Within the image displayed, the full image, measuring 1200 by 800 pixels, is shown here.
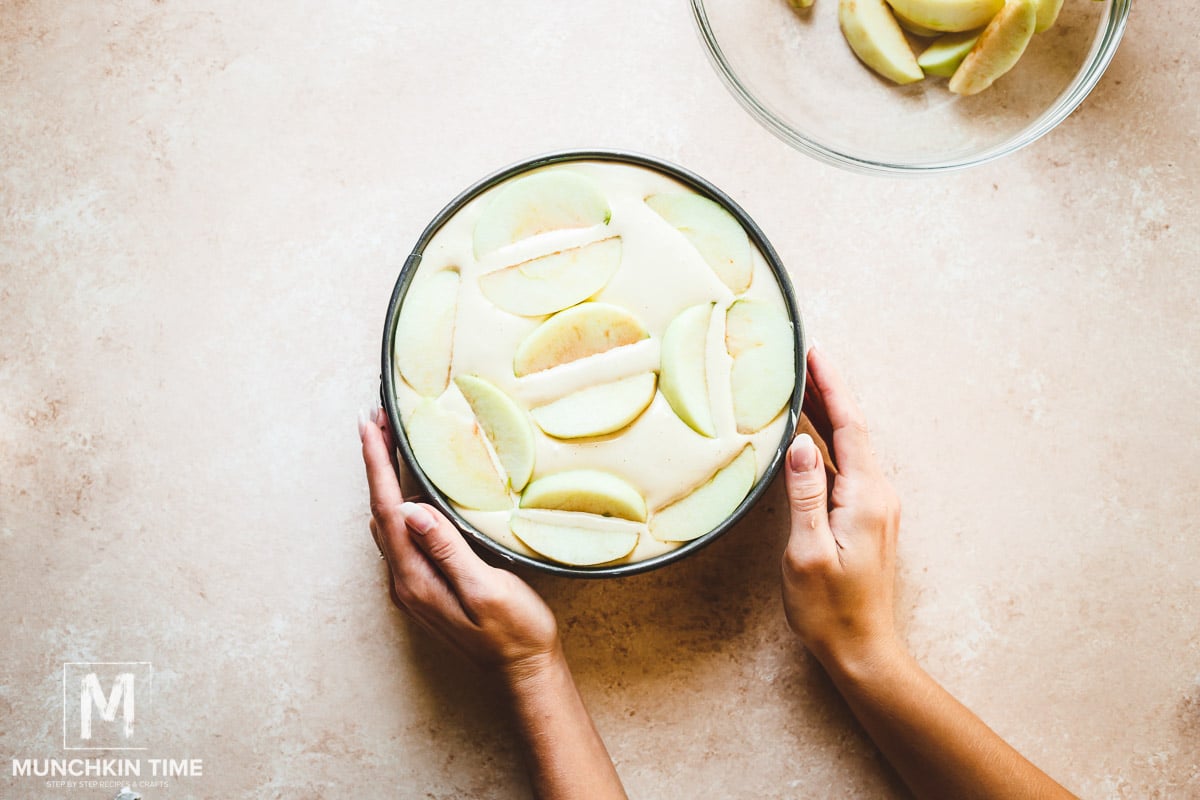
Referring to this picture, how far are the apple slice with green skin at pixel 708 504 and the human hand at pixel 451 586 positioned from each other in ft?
0.59

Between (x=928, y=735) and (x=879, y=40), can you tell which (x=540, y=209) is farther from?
(x=928, y=735)

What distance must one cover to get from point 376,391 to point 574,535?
0.32 meters

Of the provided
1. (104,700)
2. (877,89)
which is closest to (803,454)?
(877,89)

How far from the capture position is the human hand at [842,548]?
35.0 inches

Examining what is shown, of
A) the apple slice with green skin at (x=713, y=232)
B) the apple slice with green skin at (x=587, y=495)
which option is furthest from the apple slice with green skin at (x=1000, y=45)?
the apple slice with green skin at (x=587, y=495)

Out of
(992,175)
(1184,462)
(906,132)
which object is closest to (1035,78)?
(906,132)

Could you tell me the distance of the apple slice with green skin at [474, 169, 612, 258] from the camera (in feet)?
2.73

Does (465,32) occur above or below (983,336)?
above

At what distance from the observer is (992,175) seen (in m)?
1.01

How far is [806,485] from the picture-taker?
868 millimetres

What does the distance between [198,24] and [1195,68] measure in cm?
122

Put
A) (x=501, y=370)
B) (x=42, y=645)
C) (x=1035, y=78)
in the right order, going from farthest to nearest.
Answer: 1. (x=42, y=645)
2. (x=501, y=370)
3. (x=1035, y=78)

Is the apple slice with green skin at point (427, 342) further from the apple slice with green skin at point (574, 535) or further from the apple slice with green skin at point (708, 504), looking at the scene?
the apple slice with green skin at point (708, 504)

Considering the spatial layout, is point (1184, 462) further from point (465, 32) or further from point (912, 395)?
point (465, 32)
